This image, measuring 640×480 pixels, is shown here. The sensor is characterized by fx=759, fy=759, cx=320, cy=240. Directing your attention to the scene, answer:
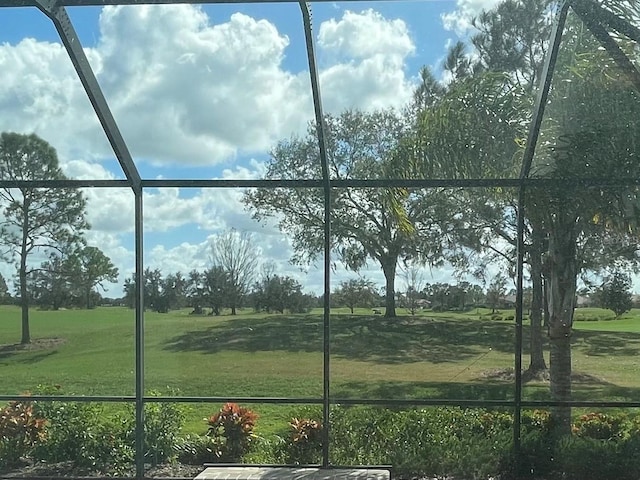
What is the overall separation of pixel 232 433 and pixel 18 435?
5.04ft

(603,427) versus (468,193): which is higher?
(468,193)

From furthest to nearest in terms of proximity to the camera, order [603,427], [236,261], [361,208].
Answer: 1. [236,261]
2. [361,208]
3. [603,427]

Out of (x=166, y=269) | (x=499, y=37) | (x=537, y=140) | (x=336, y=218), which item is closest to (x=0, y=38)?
(x=166, y=269)

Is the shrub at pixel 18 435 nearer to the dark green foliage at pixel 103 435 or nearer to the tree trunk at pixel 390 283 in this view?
the dark green foliage at pixel 103 435

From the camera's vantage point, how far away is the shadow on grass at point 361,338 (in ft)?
17.9

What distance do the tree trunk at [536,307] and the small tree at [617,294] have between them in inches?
18.1

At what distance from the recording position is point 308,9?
4168 millimetres

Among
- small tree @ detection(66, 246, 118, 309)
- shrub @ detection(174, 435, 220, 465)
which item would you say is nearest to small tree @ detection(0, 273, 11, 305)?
small tree @ detection(66, 246, 118, 309)

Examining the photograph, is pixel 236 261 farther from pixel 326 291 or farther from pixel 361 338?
pixel 361 338

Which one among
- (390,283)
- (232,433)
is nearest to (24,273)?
(232,433)

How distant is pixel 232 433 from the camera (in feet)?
17.7

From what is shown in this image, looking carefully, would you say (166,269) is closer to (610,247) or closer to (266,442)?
(266,442)

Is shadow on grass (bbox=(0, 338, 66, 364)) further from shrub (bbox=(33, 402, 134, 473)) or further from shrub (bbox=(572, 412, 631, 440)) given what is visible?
shrub (bbox=(572, 412, 631, 440))

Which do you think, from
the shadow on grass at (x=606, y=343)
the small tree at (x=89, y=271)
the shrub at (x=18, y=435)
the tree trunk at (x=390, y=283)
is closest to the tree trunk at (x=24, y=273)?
the small tree at (x=89, y=271)
